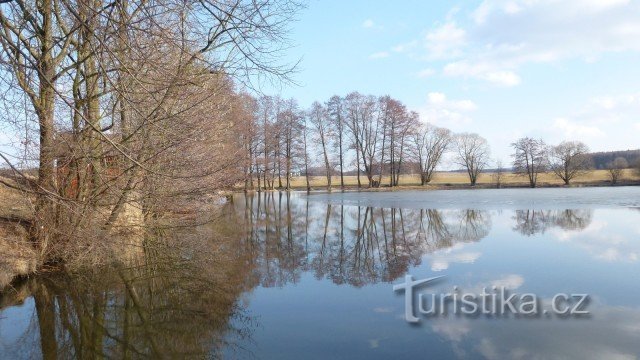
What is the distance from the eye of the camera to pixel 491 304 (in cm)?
657

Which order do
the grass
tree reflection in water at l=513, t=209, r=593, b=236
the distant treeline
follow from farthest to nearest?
the distant treeline, tree reflection in water at l=513, t=209, r=593, b=236, the grass

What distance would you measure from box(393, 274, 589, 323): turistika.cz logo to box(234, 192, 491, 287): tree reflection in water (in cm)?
148

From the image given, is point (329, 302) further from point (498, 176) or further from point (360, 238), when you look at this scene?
point (498, 176)

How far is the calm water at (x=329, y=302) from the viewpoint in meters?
5.21

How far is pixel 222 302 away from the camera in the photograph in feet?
→ 23.2

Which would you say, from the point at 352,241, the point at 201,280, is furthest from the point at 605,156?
the point at 201,280

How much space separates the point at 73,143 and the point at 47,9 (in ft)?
7.98

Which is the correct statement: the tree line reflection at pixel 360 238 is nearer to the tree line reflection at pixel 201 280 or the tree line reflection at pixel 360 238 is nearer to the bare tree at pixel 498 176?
the tree line reflection at pixel 201 280

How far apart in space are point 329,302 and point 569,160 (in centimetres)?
5680

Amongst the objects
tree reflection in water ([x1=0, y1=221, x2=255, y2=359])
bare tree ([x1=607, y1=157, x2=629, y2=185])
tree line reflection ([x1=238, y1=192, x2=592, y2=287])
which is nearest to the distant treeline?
bare tree ([x1=607, y1=157, x2=629, y2=185])

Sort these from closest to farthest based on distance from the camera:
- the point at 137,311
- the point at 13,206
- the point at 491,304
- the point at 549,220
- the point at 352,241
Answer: the point at 491,304
the point at 137,311
the point at 13,206
the point at 352,241
the point at 549,220

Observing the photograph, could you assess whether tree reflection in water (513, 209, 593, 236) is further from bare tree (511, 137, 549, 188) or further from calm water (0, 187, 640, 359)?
bare tree (511, 137, 549, 188)

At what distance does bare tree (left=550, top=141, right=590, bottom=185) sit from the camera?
54531mm

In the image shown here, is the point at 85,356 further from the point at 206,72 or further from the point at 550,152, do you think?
the point at 550,152
